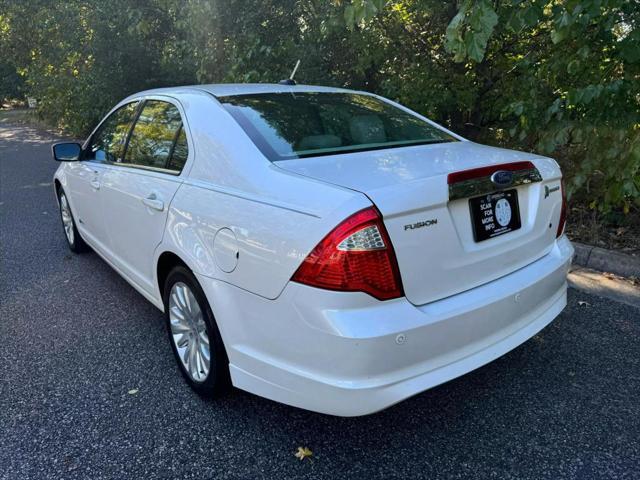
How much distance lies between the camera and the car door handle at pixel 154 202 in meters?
2.98

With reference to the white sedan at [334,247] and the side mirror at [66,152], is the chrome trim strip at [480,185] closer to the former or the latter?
the white sedan at [334,247]

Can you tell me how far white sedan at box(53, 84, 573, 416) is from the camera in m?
2.04

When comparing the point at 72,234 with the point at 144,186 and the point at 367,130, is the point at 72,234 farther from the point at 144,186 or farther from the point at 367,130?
the point at 367,130

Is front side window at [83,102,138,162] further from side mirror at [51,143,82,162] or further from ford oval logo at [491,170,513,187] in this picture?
ford oval logo at [491,170,513,187]

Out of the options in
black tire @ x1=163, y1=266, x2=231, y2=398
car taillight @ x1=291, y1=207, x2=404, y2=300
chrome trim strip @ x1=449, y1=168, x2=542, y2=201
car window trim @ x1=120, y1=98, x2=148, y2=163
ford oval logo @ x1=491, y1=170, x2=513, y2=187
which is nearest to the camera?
car taillight @ x1=291, y1=207, x2=404, y2=300

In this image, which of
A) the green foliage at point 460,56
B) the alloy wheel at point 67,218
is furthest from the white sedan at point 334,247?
the alloy wheel at point 67,218

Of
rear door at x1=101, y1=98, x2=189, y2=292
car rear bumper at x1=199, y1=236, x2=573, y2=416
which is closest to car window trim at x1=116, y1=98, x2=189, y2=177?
rear door at x1=101, y1=98, x2=189, y2=292

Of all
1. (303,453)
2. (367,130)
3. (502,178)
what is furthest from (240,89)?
(303,453)

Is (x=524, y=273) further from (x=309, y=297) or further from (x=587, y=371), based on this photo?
(x=309, y=297)

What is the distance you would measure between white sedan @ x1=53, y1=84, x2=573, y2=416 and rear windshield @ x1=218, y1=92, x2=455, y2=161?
0.01m

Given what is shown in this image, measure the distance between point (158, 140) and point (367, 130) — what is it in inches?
50.5

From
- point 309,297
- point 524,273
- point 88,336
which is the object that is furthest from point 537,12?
point 88,336

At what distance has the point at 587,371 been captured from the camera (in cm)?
304

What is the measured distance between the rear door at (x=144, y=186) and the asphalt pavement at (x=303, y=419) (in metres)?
0.56
